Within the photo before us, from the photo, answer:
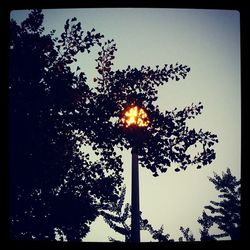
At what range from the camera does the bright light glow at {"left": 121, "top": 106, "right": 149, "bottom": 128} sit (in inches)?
73.5

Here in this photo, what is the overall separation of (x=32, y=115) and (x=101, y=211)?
2.47 ft

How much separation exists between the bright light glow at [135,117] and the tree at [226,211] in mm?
540

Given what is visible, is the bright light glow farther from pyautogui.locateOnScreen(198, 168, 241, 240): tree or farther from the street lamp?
pyautogui.locateOnScreen(198, 168, 241, 240): tree

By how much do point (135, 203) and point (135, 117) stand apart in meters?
0.54

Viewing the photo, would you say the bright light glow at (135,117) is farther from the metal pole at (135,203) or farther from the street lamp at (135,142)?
the metal pole at (135,203)

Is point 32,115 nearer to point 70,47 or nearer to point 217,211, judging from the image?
point 70,47

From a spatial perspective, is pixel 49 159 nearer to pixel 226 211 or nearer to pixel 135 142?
pixel 135 142

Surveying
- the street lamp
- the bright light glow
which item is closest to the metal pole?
the street lamp

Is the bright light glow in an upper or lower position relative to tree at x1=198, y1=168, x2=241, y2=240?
upper

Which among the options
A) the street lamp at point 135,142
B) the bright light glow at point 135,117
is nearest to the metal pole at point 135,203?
the street lamp at point 135,142

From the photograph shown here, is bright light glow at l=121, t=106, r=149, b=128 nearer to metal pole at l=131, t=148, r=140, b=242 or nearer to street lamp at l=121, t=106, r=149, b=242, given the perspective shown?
street lamp at l=121, t=106, r=149, b=242

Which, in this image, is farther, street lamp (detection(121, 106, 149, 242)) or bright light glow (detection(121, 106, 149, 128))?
bright light glow (detection(121, 106, 149, 128))

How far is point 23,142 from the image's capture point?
185cm

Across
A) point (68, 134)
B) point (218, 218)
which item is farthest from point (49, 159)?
point (218, 218)
